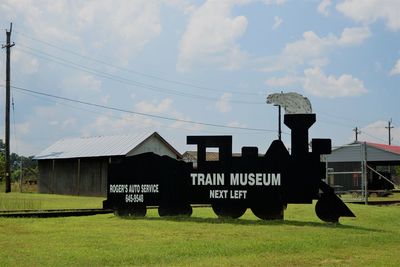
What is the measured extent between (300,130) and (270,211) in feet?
7.98

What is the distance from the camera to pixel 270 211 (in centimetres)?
1656

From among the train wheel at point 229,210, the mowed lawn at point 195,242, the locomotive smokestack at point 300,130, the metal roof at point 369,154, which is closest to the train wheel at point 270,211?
the mowed lawn at point 195,242

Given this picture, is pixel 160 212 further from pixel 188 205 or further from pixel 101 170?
pixel 101 170

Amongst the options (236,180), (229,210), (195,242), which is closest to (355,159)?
(236,180)

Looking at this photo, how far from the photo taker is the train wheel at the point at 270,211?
16.5 meters

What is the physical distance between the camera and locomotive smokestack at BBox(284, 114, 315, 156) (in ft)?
53.7

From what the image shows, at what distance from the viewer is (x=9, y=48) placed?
132 feet

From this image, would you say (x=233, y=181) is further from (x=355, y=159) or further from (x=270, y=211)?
(x=355, y=159)

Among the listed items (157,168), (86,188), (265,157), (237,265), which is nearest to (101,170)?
(86,188)

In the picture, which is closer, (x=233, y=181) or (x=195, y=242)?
(x=195, y=242)

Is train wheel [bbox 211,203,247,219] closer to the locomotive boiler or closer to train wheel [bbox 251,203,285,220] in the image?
the locomotive boiler

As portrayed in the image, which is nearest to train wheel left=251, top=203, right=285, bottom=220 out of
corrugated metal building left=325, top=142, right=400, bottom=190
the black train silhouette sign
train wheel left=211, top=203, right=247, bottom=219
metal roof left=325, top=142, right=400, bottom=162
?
the black train silhouette sign

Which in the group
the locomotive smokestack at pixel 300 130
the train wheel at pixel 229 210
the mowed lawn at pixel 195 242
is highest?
the locomotive smokestack at pixel 300 130

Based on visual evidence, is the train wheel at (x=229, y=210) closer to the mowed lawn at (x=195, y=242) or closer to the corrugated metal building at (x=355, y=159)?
the mowed lawn at (x=195, y=242)
